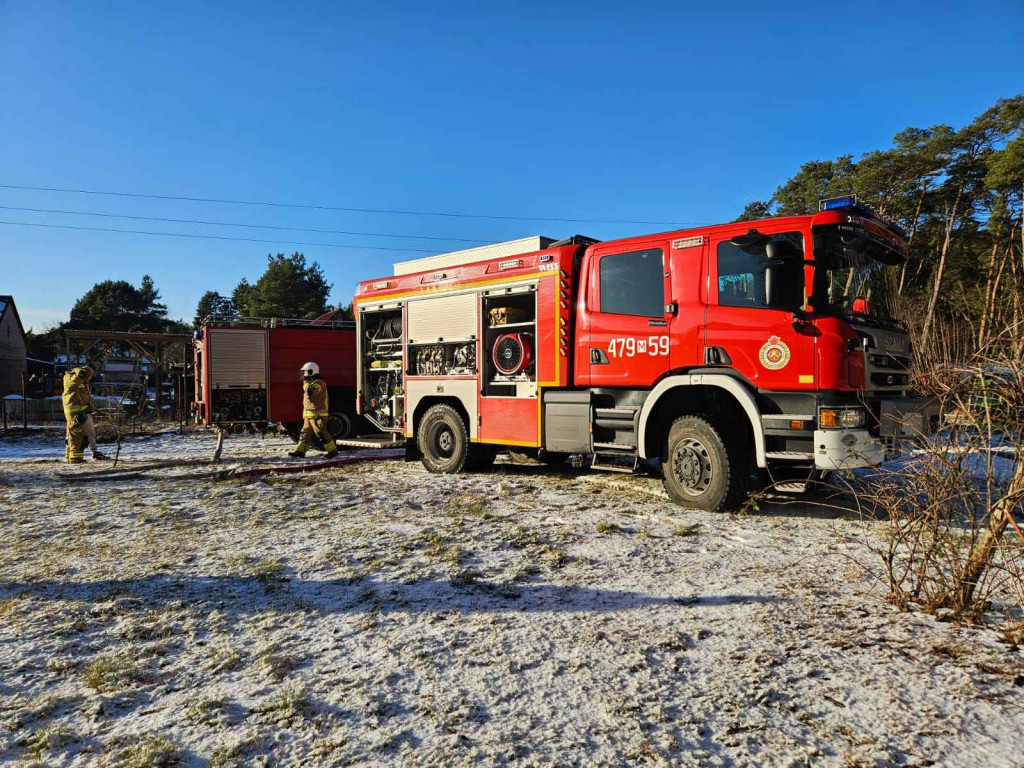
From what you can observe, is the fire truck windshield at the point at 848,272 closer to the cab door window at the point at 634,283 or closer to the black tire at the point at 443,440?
the cab door window at the point at 634,283

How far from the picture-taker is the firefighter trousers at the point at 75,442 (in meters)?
11.0

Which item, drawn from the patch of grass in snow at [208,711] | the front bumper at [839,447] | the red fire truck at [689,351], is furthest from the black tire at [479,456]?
the patch of grass in snow at [208,711]

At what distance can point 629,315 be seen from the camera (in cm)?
691

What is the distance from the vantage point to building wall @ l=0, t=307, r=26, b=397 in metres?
39.0

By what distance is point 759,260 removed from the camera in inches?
237

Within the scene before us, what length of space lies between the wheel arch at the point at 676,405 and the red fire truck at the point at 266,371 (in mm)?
8773

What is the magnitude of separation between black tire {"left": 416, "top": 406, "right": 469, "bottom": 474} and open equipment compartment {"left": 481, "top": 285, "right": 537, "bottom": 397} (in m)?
0.80

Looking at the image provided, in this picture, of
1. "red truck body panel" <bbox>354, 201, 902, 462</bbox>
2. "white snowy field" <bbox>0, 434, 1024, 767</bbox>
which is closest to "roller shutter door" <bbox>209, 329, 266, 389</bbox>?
"red truck body panel" <bbox>354, 201, 902, 462</bbox>

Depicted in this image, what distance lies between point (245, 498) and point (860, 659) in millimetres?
6540

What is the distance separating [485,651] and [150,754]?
1508mm

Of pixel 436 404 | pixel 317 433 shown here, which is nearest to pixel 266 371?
pixel 317 433

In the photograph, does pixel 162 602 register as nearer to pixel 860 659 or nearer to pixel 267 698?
pixel 267 698

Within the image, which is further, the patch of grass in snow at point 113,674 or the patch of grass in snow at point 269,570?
the patch of grass in snow at point 269,570

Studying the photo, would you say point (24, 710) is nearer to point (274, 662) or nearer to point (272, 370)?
point (274, 662)
